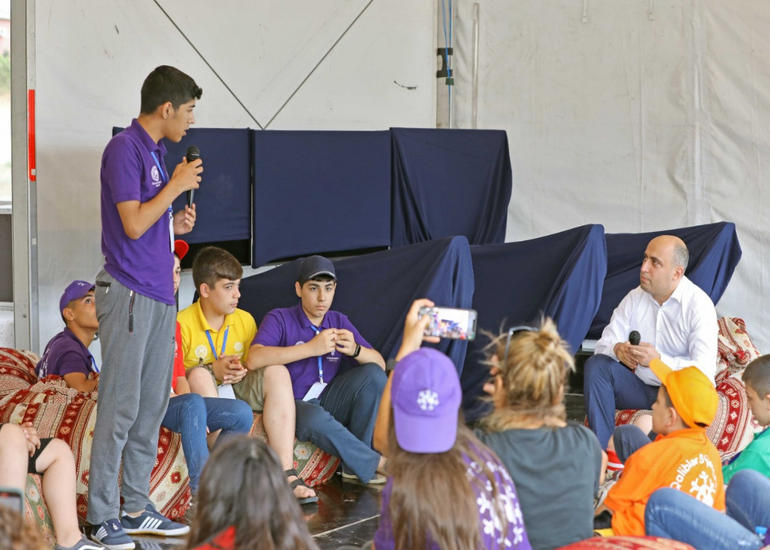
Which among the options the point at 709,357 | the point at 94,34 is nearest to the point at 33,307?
the point at 94,34

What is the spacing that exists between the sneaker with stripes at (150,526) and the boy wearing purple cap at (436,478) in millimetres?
1546

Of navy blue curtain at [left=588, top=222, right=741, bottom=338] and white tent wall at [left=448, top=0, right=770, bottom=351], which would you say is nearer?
navy blue curtain at [left=588, top=222, right=741, bottom=338]

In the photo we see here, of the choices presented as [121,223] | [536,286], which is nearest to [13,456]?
[121,223]

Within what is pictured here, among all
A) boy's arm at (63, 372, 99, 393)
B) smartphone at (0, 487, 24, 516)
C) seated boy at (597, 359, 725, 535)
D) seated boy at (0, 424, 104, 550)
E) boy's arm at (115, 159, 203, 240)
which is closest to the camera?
smartphone at (0, 487, 24, 516)

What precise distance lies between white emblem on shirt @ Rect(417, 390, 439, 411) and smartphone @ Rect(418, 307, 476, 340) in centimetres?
52

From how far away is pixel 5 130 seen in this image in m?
6.05

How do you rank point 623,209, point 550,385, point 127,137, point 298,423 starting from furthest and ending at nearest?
point 623,209, point 298,423, point 127,137, point 550,385

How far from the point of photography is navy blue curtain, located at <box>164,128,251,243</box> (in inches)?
210

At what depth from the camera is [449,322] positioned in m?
2.64

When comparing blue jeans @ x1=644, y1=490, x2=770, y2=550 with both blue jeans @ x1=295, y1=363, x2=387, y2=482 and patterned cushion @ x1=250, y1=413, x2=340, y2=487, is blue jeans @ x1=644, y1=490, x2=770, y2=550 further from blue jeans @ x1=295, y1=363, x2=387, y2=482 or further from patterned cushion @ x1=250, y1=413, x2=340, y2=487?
patterned cushion @ x1=250, y1=413, x2=340, y2=487

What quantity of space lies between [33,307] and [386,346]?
161 cm

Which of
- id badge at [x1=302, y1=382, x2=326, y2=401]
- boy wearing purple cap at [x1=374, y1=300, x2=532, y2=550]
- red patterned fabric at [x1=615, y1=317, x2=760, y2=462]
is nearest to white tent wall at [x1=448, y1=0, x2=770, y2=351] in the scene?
red patterned fabric at [x1=615, y1=317, x2=760, y2=462]

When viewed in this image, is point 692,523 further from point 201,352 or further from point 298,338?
point 201,352

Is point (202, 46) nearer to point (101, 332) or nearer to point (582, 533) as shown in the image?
point (101, 332)
